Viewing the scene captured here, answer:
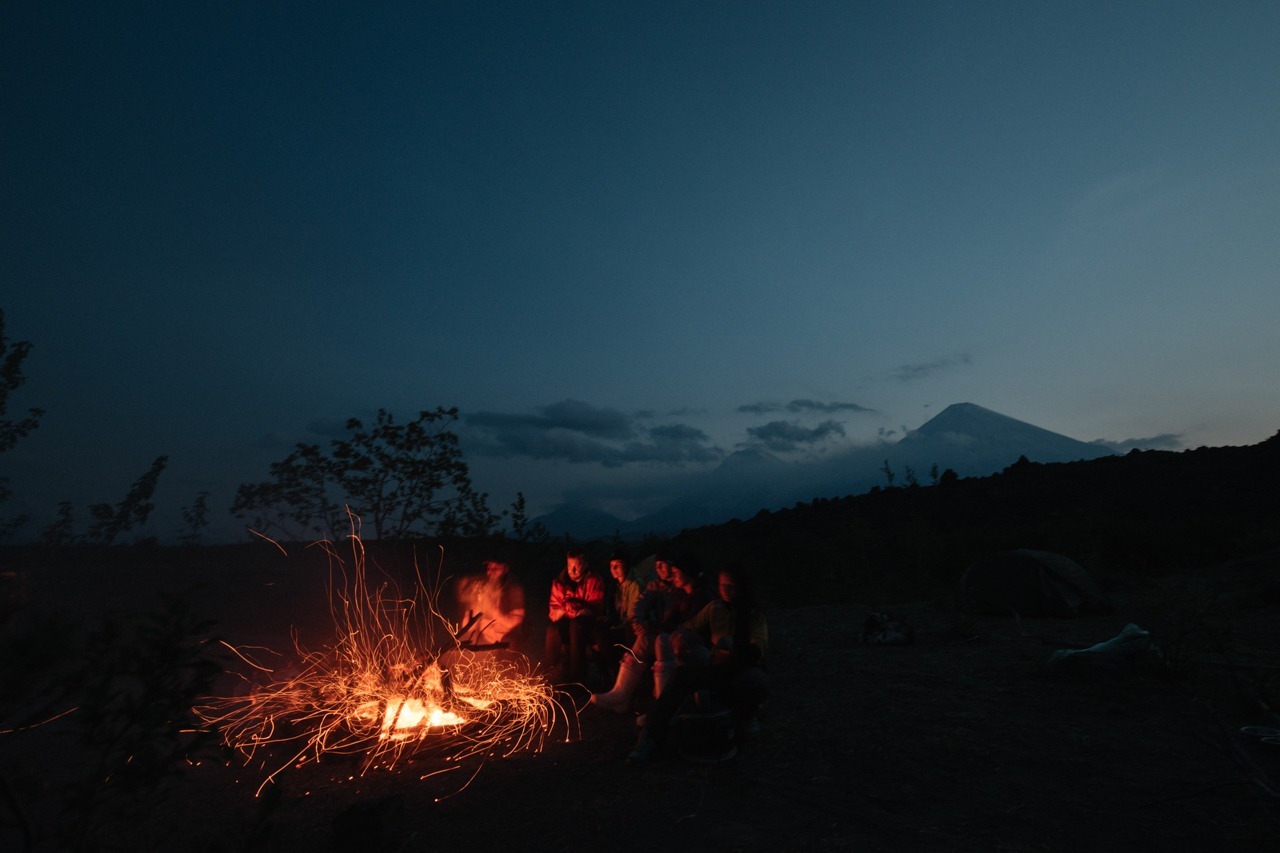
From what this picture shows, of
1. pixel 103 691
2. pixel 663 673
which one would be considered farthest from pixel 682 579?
pixel 103 691

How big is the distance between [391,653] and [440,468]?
16.3 feet

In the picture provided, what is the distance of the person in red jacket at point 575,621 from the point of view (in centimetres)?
703

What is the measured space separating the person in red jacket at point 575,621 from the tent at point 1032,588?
699cm

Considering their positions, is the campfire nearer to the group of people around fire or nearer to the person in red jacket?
the group of people around fire

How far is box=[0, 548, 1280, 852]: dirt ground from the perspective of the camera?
12.5 ft

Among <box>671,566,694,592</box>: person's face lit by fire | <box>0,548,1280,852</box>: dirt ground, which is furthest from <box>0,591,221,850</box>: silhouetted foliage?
<box>671,566,694,592</box>: person's face lit by fire

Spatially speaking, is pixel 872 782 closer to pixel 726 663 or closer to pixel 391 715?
pixel 726 663

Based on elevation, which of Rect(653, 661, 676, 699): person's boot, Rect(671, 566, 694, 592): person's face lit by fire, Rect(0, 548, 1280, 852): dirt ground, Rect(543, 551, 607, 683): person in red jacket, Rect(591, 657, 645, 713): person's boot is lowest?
Rect(0, 548, 1280, 852): dirt ground

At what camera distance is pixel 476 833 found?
4.03 meters

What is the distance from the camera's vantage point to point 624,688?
6.23 metres

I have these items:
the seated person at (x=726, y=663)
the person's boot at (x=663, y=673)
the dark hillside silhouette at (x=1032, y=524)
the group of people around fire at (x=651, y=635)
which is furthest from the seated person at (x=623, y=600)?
the dark hillside silhouette at (x=1032, y=524)

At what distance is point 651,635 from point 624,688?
59 centimetres

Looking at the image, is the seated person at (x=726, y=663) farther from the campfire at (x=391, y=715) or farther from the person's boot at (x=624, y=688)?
the campfire at (x=391, y=715)

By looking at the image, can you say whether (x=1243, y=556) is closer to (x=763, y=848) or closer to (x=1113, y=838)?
(x=1113, y=838)
